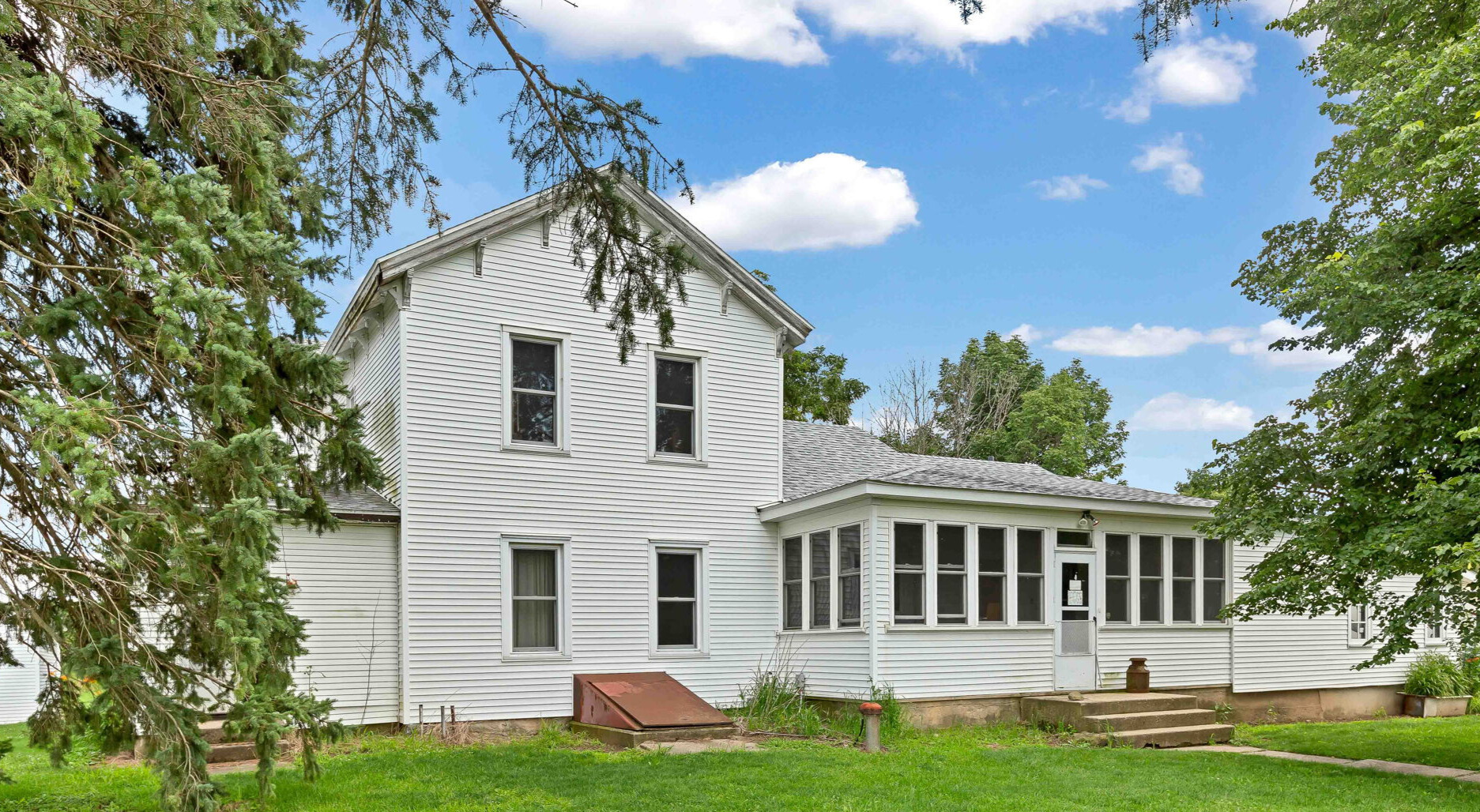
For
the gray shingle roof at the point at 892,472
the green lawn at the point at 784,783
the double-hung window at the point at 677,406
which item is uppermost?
the double-hung window at the point at 677,406

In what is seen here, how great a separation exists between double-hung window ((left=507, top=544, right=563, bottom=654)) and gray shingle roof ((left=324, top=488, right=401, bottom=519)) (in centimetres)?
167

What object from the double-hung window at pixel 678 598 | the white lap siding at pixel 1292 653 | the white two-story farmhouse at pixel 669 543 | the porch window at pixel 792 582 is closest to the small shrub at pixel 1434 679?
the white lap siding at pixel 1292 653

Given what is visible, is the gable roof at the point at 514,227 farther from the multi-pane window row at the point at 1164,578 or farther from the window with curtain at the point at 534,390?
the multi-pane window row at the point at 1164,578

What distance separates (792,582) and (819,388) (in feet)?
47.4

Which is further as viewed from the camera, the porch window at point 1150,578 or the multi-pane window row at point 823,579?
the porch window at point 1150,578

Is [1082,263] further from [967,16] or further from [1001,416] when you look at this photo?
[967,16]

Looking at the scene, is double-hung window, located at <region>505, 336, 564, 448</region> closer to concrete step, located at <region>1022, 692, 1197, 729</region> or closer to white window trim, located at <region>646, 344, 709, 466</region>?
white window trim, located at <region>646, 344, 709, 466</region>

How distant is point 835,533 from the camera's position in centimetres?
1534

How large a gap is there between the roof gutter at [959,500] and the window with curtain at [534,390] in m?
3.50

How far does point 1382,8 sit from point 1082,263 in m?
16.7

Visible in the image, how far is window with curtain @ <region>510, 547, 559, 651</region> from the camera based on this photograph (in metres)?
14.9

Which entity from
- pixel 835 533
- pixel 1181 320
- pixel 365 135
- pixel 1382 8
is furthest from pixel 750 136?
pixel 1181 320

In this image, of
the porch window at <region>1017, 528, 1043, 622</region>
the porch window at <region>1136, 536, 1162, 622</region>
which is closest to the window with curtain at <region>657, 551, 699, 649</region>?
the porch window at <region>1017, 528, 1043, 622</region>

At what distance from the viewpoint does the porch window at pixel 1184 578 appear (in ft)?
55.5
